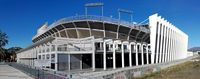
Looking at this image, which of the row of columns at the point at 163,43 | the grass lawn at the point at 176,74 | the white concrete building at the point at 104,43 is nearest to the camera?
the grass lawn at the point at 176,74

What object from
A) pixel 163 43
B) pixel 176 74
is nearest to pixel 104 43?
pixel 176 74

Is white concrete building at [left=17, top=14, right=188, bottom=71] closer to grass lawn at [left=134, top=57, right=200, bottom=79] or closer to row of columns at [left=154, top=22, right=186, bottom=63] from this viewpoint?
row of columns at [left=154, top=22, right=186, bottom=63]

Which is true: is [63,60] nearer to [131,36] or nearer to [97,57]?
[97,57]

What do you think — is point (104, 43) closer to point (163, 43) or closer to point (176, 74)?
point (176, 74)

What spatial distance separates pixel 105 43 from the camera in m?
50.8

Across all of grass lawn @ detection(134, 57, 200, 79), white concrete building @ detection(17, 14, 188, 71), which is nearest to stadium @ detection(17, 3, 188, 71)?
white concrete building @ detection(17, 14, 188, 71)

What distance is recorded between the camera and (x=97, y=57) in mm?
60562

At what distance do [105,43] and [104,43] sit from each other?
1607mm

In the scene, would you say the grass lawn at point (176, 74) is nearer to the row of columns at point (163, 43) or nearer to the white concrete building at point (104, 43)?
the white concrete building at point (104, 43)

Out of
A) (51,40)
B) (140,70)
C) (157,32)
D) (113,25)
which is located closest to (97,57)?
(113,25)

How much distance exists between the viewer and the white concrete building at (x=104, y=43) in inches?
1913

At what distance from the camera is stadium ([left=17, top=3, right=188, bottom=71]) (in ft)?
160

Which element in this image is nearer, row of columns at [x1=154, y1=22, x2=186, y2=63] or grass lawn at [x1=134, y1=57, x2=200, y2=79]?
grass lawn at [x1=134, y1=57, x2=200, y2=79]

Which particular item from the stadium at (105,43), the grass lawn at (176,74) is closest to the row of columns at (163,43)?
the stadium at (105,43)
